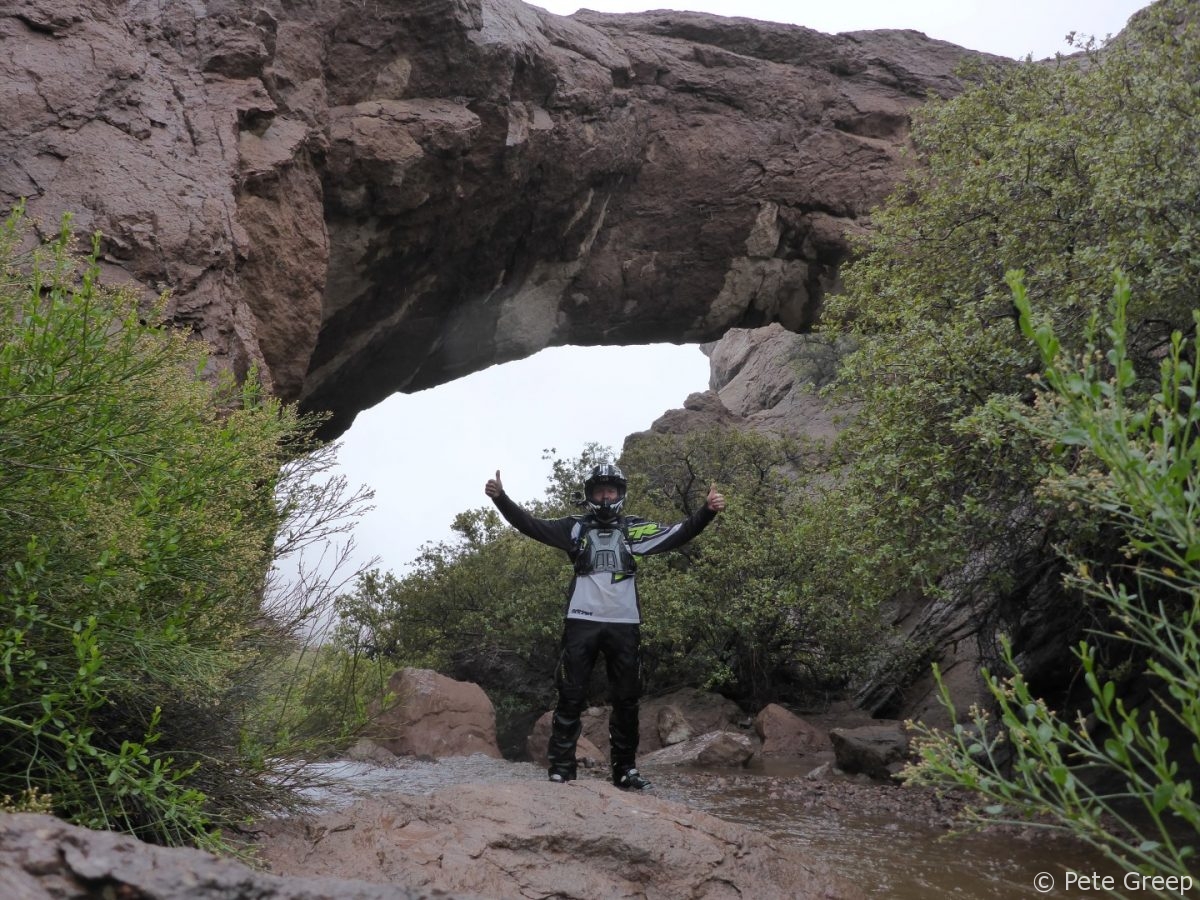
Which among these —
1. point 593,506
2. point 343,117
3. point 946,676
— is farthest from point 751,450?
point 593,506

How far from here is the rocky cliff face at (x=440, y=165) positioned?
853cm

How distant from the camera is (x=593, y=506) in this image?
20.9 ft

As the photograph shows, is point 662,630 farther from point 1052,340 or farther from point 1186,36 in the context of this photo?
point 1052,340

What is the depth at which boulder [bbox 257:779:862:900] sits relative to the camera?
3.92 meters

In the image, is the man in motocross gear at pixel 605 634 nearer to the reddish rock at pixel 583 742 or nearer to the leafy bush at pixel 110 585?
the leafy bush at pixel 110 585

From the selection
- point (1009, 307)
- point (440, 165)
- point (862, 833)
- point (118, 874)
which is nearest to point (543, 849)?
point (118, 874)

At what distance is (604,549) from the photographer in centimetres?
618

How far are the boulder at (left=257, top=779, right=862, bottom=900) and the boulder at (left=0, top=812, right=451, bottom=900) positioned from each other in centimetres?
193

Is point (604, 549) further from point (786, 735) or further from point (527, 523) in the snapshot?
point (786, 735)

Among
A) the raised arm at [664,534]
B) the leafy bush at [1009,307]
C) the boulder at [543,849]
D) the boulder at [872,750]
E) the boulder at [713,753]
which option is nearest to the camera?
the boulder at [543,849]

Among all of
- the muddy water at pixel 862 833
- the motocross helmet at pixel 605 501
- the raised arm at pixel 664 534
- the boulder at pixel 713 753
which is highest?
the motocross helmet at pixel 605 501

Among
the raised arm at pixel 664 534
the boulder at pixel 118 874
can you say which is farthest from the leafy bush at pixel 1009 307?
the boulder at pixel 118 874

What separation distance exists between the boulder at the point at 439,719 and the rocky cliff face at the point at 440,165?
155 inches

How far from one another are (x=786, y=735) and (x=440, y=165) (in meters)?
8.76
